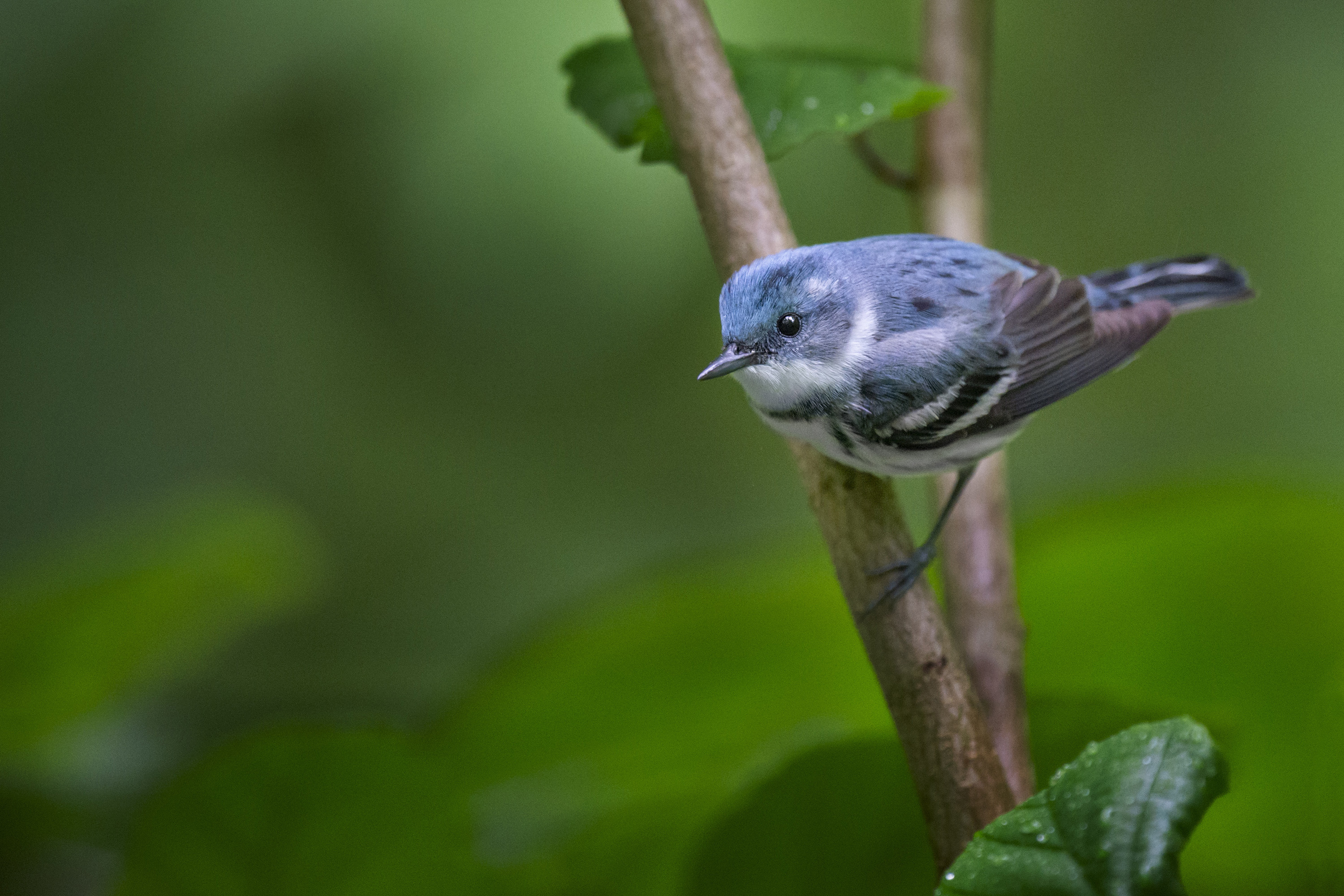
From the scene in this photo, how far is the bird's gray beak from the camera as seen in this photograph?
1.18 m

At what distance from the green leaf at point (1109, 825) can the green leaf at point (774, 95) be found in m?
0.70

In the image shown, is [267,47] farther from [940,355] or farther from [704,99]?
[940,355]

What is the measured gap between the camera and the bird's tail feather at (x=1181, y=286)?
152 centimetres

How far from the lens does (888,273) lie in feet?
4.17

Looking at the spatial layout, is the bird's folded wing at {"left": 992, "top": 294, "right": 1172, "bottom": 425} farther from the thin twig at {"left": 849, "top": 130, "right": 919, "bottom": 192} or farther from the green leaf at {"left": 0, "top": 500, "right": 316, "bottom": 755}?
the green leaf at {"left": 0, "top": 500, "right": 316, "bottom": 755}

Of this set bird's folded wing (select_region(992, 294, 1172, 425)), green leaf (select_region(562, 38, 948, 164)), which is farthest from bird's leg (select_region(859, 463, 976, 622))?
green leaf (select_region(562, 38, 948, 164))

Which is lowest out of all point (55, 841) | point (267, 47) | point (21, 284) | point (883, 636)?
point (55, 841)

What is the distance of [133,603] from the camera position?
5.12 ft

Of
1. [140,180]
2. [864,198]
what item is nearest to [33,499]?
[140,180]

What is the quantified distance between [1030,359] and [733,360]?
15.7 inches

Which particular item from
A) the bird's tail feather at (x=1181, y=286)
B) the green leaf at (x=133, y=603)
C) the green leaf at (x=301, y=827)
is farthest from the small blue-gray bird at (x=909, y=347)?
the green leaf at (x=133, y=603)

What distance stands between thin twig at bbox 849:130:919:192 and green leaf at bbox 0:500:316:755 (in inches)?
→ 46.0

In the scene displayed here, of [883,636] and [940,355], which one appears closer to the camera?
[883,636]

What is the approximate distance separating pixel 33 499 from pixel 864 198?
247 centimetres
